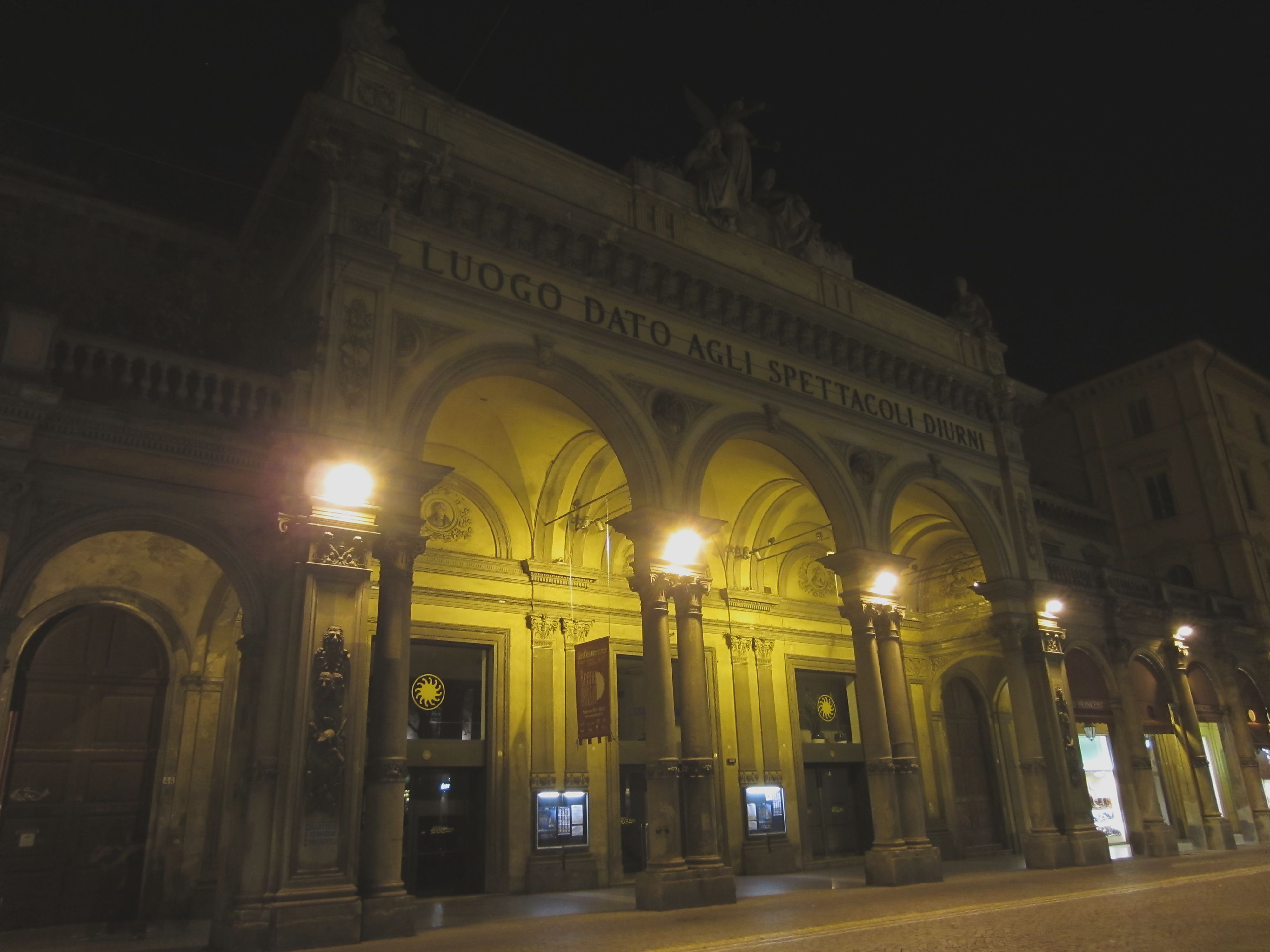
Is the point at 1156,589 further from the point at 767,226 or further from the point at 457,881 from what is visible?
the point at 457,881

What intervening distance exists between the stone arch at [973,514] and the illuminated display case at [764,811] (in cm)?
580

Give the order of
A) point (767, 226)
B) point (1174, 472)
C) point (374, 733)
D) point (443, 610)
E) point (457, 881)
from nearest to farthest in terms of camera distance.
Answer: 1. point (374, 733)
2. point (457, 881)
3. point (443, 610)
4. point (767, 226)
5. point (1174, 472)

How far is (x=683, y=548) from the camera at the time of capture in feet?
45.3

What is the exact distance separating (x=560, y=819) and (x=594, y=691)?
3405mm

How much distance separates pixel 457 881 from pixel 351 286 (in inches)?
375

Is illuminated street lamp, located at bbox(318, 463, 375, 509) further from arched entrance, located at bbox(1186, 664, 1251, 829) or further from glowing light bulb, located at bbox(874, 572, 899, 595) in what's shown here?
arched entrance, located at bbox(1186, 664, 1251, 829)

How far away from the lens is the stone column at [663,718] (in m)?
12.1

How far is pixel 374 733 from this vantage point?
10500 millimetres

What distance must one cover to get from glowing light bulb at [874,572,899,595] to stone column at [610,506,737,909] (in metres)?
3.82

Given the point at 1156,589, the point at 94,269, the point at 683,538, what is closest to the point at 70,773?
the point at 94,269

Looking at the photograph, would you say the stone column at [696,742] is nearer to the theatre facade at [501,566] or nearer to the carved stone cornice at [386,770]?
the theatre facade at [501,566]

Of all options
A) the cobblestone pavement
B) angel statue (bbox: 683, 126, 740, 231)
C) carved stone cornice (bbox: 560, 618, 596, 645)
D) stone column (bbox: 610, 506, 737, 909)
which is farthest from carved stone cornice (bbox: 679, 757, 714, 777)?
angel statue (bbox: 683, 126, 740, 231)

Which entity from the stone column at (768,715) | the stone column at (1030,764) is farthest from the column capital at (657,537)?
the stone column at (1030,764)

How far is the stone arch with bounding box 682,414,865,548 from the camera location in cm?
1588
